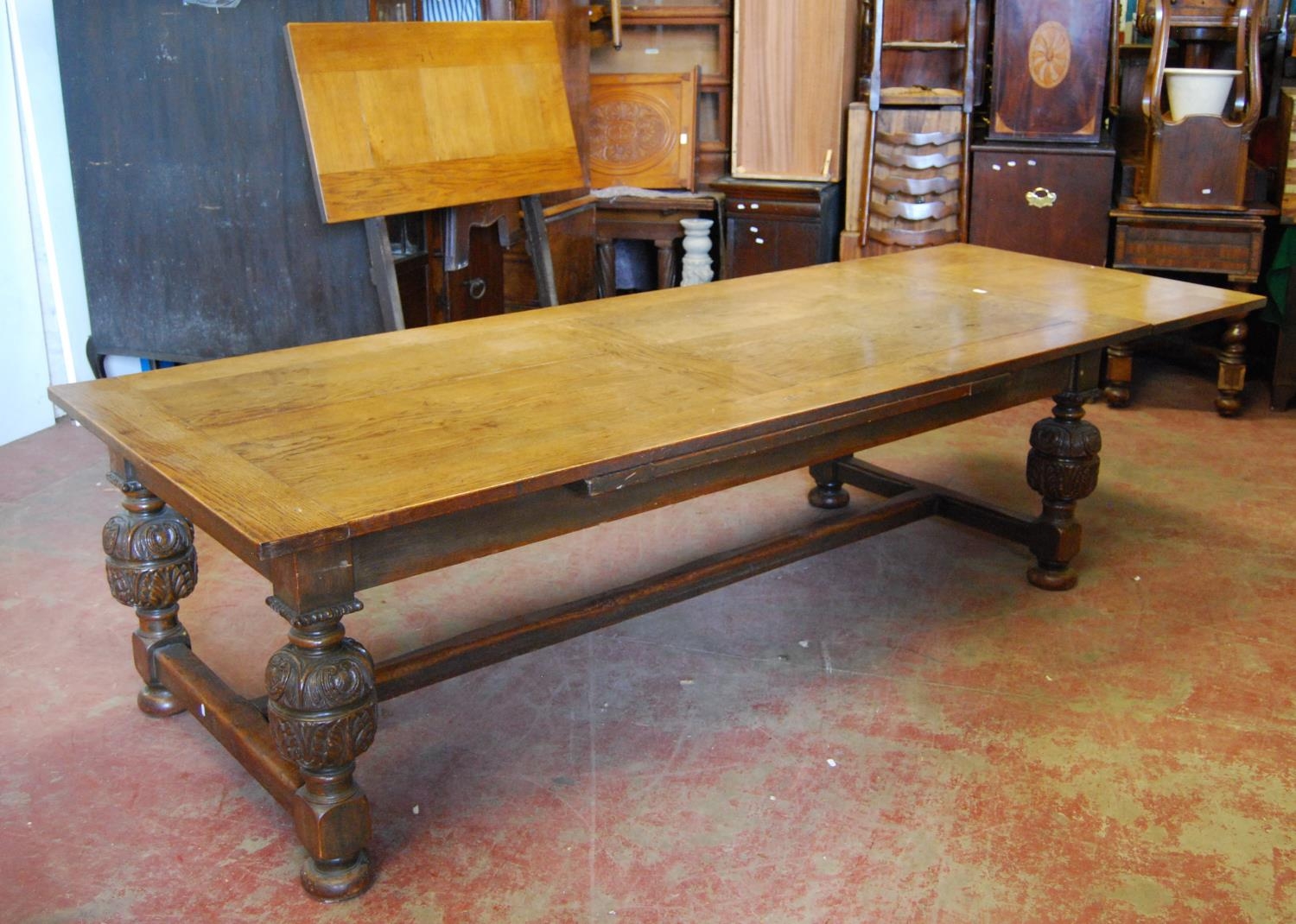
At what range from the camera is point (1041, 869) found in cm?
235

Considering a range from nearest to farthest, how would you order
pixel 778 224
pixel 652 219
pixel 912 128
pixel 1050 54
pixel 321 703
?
pixel 321 703 < pixel 1050 54 < pixel 912 128 < pixel 778 224 < pixel 652 219

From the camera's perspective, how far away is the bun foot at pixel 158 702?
2.87 metres

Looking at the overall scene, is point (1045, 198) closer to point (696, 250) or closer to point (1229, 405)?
point (1229, 405)

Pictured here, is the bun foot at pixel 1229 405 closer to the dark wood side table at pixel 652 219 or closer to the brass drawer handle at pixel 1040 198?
the brass drawer handle at pixel 1040 198

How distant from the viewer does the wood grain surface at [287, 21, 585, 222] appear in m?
3.81

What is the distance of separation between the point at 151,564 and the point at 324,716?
30.0 inches

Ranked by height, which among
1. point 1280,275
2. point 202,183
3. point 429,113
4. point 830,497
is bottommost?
point 830,497

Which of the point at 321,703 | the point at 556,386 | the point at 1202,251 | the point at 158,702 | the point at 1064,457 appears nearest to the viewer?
the point at 321,703

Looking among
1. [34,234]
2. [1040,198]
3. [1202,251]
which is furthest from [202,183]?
[1202,251]

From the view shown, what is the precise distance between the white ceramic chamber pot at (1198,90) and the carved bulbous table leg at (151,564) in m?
Result: 3.98

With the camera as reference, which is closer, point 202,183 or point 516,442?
point 516,442

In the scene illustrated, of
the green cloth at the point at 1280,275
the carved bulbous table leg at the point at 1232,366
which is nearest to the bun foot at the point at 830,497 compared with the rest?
the carved bulbous table leg at the point at 1232,366

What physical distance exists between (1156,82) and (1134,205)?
45 centimetres

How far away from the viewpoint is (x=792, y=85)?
19.4 feet
